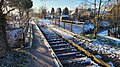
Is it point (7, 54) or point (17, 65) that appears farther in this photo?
point (7, 54)

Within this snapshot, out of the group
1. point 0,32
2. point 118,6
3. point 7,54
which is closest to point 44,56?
point 7,54

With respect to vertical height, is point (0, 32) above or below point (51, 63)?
above

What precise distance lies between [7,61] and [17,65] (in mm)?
524

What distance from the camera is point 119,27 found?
1773cm

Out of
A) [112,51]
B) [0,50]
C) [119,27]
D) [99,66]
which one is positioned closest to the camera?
[99,66]

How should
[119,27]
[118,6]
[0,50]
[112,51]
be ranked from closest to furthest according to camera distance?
[0,50], [112,51], [118,6], [119,27]

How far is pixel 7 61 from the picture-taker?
6508 millimetres

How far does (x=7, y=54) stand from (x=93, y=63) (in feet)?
12.7

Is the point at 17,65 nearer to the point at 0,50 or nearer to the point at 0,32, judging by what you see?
the point at 0,50

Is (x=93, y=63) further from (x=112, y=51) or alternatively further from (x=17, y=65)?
(x=17, y=65)

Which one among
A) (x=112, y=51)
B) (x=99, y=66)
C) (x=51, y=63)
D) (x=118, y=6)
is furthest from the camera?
(x=118, y=6)

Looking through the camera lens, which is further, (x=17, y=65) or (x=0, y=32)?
(x=0, y=32)

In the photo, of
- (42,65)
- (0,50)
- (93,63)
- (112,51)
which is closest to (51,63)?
(42,65)

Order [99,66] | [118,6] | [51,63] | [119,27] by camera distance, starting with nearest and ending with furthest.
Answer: [99,66] < [51,63] < [118,6] < [119,27]
